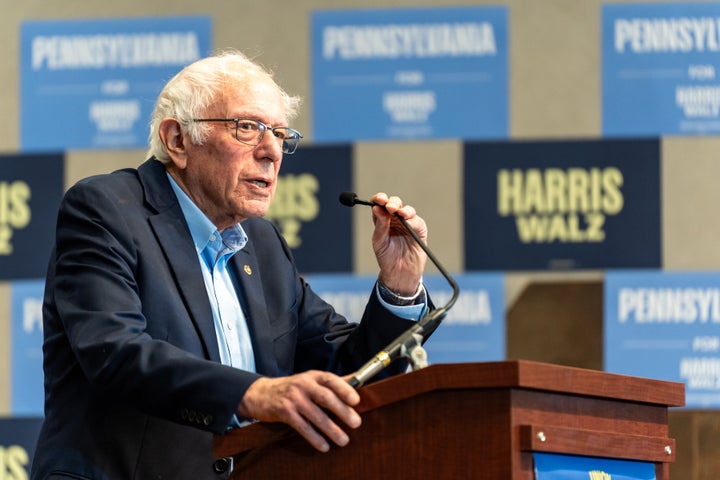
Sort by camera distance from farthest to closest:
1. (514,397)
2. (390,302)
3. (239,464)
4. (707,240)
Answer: (707,240), (390,302), (239,464), (514,397)

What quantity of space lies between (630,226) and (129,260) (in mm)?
2740

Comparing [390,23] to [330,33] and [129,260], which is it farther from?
[129,260]

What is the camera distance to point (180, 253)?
2375 mm

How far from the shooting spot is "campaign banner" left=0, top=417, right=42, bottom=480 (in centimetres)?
468

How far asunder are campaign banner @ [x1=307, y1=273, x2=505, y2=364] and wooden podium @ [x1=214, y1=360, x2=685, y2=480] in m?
2.56

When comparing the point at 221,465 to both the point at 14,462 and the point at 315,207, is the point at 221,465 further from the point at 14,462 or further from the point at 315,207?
the point at 14,462

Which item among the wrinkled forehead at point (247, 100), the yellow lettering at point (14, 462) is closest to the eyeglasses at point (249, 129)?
the wrinkled forehead at point (247, 100)

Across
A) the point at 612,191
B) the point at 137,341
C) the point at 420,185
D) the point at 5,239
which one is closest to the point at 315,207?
the point at 420,185

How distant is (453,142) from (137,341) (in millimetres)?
2791

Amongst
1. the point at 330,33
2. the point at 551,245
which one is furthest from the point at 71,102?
the point at 551,245

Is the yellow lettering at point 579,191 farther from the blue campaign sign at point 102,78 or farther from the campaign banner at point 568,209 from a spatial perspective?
the blue campaign sign at point 102,78

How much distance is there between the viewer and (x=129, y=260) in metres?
2.24

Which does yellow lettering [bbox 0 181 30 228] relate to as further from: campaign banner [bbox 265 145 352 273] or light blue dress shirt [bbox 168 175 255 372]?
light blue dress shirt [bbox 168 175 255 372]

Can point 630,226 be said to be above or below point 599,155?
below
